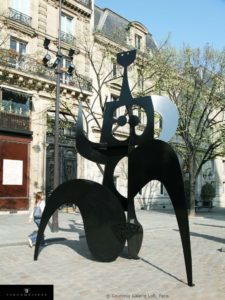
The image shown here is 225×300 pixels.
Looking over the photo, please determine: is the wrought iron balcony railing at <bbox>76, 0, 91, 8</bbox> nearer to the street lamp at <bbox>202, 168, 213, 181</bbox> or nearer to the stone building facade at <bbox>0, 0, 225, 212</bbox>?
the stone building facade at <bbox>0, 0, 225, 212</bbox>

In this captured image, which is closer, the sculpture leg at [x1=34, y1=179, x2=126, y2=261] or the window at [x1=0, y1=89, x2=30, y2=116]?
the sculpture leg at [x1=34, y1=179, x2=126, y2=261]

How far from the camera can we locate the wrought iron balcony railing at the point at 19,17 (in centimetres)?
2589

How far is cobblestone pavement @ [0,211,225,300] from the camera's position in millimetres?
7164

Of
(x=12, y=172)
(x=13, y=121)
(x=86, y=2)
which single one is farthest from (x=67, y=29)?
(x=12, y=172)

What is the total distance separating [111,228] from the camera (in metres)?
9.73

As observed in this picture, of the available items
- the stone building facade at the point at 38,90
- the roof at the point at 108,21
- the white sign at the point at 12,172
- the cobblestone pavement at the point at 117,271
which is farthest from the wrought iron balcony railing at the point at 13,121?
the cobblestone pavement at the point at 117,271

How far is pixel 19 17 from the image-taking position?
86.7 feet

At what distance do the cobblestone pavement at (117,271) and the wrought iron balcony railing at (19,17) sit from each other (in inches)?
664

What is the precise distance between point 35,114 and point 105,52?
6.51m

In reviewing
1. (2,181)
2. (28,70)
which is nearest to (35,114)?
(28,70)

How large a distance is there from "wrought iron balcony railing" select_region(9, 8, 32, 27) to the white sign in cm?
886

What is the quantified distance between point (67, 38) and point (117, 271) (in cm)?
2353

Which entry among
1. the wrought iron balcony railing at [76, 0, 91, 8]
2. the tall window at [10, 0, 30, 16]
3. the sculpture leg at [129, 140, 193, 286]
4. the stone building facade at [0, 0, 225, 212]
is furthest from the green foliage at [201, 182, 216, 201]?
the sculpture leg at [129, 140, 193, 286]

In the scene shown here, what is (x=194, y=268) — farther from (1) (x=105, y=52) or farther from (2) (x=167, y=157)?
(1) (x=105, y=52)
